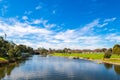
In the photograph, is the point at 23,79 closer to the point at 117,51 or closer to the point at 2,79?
the point at 2,79

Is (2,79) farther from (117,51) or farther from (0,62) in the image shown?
(117,51)

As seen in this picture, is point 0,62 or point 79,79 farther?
point 0,62

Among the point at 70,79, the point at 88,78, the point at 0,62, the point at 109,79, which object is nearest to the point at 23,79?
the point at 70,79

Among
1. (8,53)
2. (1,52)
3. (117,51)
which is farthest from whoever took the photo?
(117,51)

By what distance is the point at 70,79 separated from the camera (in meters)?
55.8

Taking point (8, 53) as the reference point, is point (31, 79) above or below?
below

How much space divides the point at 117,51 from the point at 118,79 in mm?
103466

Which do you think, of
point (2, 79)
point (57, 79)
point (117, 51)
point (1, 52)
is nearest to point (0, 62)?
Answer: point (1, 52)

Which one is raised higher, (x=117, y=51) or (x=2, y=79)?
(x=117, y=51)

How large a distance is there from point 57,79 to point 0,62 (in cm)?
4629

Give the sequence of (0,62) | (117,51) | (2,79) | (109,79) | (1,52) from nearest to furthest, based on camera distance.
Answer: (2,79), (109,79), (0,62), (1,52), (117,51)

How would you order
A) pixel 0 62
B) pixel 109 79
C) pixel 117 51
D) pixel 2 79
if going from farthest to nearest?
pixel 117 51 < pixel 0 62 < pixel 109 79 < pixel 2 79

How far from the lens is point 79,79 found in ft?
185

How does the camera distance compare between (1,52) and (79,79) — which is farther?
(1,52)
